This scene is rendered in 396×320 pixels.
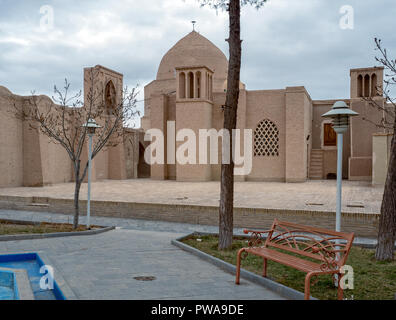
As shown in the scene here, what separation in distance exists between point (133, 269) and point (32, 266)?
4.81ft

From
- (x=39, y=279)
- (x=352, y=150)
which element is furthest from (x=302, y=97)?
(x=39, y=279)

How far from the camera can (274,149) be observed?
19906 mm

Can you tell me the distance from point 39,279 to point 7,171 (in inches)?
487

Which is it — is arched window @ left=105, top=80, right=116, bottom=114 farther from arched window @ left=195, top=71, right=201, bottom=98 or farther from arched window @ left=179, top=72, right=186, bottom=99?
arched window @ left=195, top=71, right=201, bottom=98

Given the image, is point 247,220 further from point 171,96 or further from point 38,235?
point 171,96

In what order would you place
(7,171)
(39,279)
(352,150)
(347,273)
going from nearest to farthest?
(347,273) < (39,279) < (7,171) < (352,150)

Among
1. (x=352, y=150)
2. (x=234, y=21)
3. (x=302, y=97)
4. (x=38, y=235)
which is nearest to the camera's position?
(x=234, y=21)

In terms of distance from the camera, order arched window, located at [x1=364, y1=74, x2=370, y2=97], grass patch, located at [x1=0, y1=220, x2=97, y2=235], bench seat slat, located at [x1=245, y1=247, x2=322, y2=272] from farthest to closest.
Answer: arched window, located at [x1=364, y1=74, x2=370, y2=97] → grass patch, located at [x1=0, y1=220, x2=97, y2=235] → bench seat slat, located at [x1=245, y1=247, x2=322, y2=272]

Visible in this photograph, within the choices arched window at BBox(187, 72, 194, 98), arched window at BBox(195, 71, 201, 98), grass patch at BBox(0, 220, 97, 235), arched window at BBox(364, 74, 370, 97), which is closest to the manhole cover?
grass patch at BBox(0, 220, 97, 235)

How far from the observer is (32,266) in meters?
5.22

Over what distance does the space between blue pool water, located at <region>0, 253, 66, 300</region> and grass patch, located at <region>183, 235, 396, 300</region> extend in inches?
91.4

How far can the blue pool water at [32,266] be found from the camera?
156 inches

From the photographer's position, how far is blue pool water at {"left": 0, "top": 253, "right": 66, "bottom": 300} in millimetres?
3973

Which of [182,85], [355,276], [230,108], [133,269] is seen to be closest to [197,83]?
[182,85]
